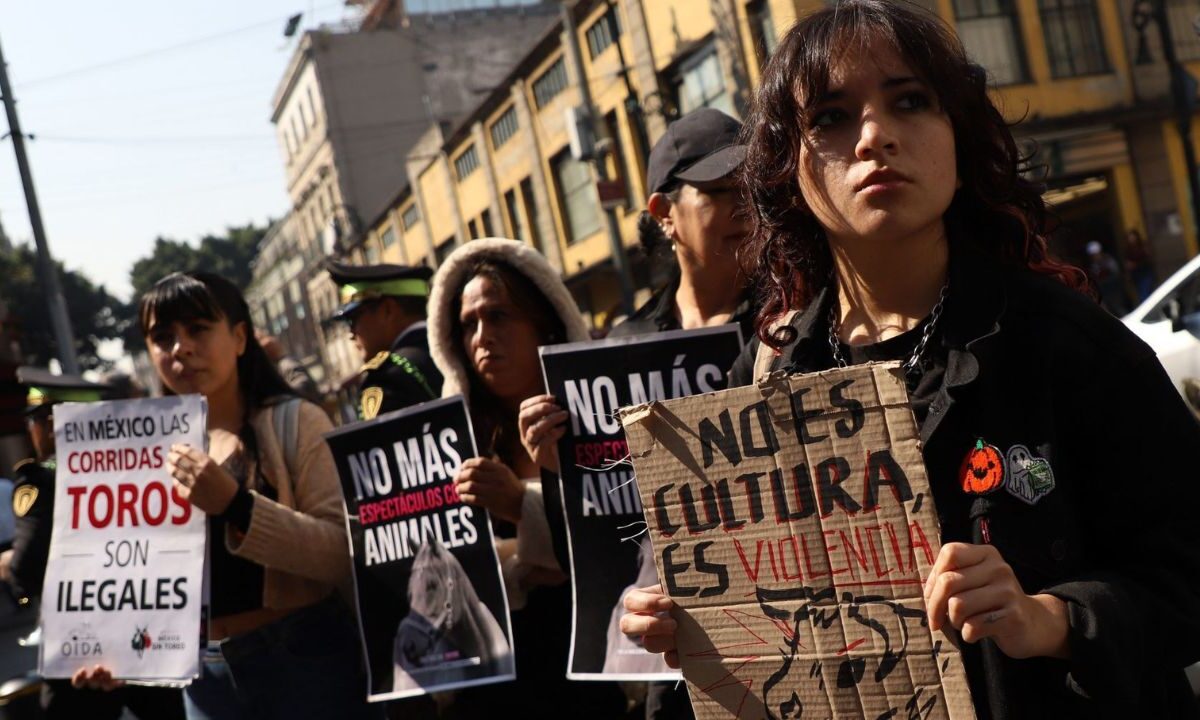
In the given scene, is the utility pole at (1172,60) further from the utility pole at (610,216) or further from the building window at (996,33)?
the utility pole at (610,216)

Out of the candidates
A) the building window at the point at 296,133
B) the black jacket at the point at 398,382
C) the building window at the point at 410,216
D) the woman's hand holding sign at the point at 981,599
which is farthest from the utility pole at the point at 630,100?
the building window at the point at 296,133

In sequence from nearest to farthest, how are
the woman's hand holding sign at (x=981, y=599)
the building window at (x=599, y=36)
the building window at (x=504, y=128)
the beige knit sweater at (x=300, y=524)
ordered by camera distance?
1. the woman's hand holding sign at (x=981, y=599)
2. the beige knit sweater at (x=300, y=524)
3. the building window at (x=599, y=36)
4. the building window at (x=504, y=128)

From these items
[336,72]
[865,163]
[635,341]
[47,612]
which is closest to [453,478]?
[635,341]

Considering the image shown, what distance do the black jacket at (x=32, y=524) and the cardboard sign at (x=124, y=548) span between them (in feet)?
2.22

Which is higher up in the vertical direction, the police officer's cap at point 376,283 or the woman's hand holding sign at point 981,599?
the police officer's cap at point 376,283

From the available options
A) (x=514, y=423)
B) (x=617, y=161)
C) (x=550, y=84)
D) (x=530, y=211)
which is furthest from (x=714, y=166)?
(x=530, y=211)

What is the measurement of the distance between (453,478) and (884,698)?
1787 mm

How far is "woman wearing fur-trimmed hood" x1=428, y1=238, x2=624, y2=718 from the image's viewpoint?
307 cm

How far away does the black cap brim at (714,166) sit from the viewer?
2961mm

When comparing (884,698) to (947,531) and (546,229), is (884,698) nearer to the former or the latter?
(947,531)

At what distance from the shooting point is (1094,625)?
145 centimetres

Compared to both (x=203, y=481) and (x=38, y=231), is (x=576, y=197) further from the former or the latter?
(x=203, y=481)


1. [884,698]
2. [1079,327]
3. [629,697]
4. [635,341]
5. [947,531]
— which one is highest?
[635,341]

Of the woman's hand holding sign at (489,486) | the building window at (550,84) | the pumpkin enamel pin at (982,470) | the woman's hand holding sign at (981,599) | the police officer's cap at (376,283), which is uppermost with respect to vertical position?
the building window at (550,84)
